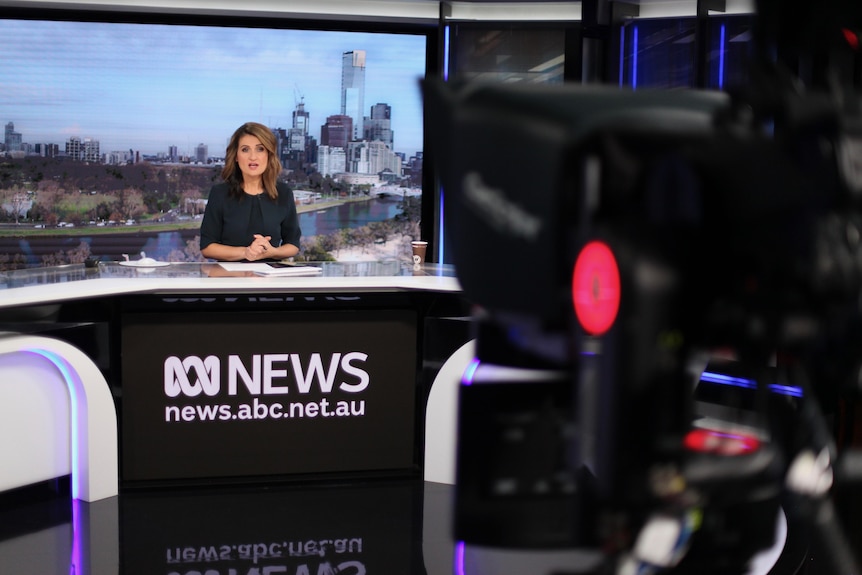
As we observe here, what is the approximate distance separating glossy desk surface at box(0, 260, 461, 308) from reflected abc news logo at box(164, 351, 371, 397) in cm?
26

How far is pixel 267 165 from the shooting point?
3.84 meters

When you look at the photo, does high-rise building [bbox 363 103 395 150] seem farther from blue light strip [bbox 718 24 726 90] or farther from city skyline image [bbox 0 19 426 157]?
blue light strip [bbox 718 24 726 90]

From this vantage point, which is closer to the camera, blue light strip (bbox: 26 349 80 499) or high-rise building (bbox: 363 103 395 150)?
blue light strip (bbox: 26 349 80 499)

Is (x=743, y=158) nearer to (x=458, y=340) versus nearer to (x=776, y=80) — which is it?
(x=776, y=80)

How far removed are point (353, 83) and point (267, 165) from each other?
1798mm

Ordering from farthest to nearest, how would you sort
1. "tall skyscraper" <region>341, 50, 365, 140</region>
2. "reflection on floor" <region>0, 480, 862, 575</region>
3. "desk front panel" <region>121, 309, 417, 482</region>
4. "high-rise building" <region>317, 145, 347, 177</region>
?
1. "high-rise building" <region>317, 145, 347, 177</region>
2. "tall skyscraper" <region>341, 50, 365, 140</region>
3. "desk front panel" <region>121, 309, 417, 482</region>
4. "reflection on floor" <region>0, 480, 862, 575</region>

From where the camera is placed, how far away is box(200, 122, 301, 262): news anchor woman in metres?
3.77

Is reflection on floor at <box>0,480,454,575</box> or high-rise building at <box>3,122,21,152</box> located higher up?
high-rise building at <box>3,122,21,152</box>

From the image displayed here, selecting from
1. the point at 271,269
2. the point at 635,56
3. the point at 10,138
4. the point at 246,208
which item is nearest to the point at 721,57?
the point at 635,56

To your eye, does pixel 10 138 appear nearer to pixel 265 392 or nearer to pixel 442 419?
pixel 265 392

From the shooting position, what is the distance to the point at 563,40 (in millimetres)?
5410

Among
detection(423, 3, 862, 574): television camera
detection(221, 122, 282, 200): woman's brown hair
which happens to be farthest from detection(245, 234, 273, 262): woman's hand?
detection(423, 3, 862, 574): television camera

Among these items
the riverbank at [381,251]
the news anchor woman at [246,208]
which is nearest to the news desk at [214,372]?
the news anchor woman at [246,208]

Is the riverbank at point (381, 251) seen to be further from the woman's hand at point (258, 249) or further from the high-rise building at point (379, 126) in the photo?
the woman's hand at point (258, 249)
